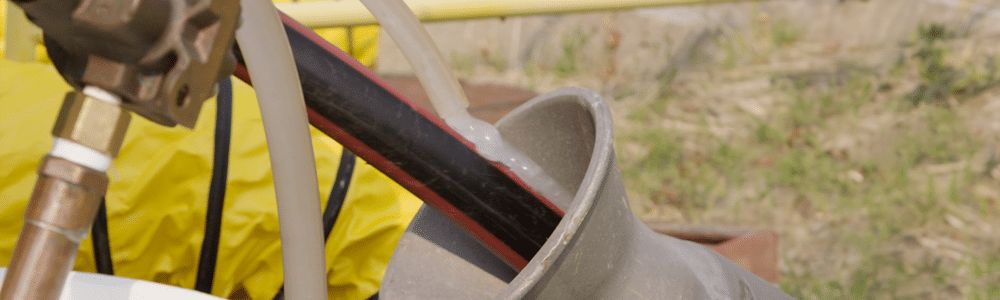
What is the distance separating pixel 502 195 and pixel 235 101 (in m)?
0.53

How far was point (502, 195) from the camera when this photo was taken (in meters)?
0.54

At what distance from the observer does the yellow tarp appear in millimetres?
778

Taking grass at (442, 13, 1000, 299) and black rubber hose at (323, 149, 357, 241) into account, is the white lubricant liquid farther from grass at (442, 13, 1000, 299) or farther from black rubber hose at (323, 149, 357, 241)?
grass at (442, 13, 1000, 299)

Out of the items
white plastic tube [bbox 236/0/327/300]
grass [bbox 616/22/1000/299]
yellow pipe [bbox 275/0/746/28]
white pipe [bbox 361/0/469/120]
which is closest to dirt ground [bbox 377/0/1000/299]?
grass [bbox 616/22/1000/299]

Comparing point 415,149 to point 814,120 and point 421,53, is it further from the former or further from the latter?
point 814,120

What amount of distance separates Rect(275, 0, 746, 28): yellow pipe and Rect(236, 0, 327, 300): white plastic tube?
714 millimetres

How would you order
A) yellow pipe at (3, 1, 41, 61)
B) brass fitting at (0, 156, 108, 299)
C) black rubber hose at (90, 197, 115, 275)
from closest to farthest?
brass fitting at (0, 156, 108, 299) → black rubber hose at (90, 197, 115, 275) → yellow pipe at (3, 1, 41, 61)

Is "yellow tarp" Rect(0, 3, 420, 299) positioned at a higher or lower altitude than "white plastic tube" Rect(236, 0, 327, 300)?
lower

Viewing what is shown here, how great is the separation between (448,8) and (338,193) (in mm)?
537

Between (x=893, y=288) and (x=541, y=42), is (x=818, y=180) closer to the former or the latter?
(x=893, y=288)

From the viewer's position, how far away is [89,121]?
314 mm

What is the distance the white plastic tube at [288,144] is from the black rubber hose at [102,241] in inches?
17.1

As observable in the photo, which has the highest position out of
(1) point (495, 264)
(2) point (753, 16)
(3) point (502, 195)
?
(3) point (502, 195)

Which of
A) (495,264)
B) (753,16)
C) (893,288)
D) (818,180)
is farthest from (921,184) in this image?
(495,264)
